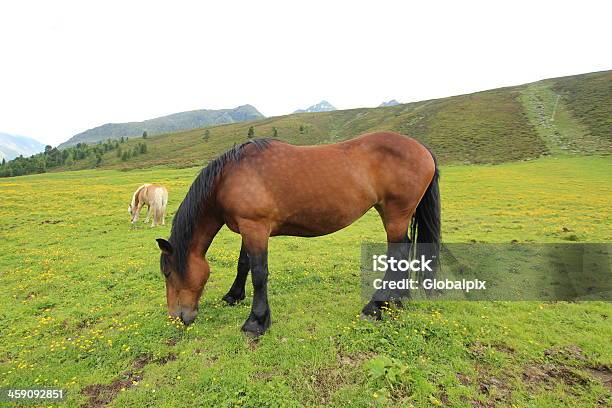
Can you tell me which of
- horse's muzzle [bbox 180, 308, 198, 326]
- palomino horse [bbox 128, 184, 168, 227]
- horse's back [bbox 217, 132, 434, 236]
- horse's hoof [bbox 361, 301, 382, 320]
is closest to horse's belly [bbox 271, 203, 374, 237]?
horse's back [bbox 217, 132, 434, 236]

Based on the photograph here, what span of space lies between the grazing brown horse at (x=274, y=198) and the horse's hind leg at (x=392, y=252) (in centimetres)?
3

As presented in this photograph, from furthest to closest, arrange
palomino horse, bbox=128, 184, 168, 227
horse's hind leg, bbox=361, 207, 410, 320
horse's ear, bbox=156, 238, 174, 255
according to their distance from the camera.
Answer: palomino horse, bbox=128, 184, 168, 227 → horse's hind leg, bbox=361, 207, 410, 320 → horse's ear, bbox=156, 238, 174, 255

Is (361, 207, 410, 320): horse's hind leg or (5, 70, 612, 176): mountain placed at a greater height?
(5, 70, 612, 176): mountain

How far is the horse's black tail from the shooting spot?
593 cm

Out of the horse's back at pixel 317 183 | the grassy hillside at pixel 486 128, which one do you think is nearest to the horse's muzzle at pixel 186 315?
the horse's back at pixel 317 183

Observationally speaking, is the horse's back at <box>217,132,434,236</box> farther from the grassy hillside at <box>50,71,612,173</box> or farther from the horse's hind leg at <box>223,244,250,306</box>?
the grassy hillside at <box>50,71,612,173</box>

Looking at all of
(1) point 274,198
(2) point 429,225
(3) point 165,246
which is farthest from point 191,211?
(2) point 429,225

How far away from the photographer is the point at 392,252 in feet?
18.2

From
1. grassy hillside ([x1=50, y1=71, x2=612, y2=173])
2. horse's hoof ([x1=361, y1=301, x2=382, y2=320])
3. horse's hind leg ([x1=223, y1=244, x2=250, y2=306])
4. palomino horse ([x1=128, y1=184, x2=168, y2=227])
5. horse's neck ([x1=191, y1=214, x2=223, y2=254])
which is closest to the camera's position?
horse's neck ([x1=191, y1=214, x2=223, y2=254])

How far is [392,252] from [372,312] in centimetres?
110

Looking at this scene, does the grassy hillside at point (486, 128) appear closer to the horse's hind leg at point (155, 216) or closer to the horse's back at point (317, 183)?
the horse's hind leg at point (155, 216)

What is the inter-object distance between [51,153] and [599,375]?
134 meters

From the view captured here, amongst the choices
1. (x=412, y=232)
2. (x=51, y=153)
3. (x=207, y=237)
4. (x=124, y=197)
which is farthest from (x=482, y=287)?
(x=51, y=153)

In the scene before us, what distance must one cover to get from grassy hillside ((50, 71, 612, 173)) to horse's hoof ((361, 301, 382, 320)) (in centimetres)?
5041
